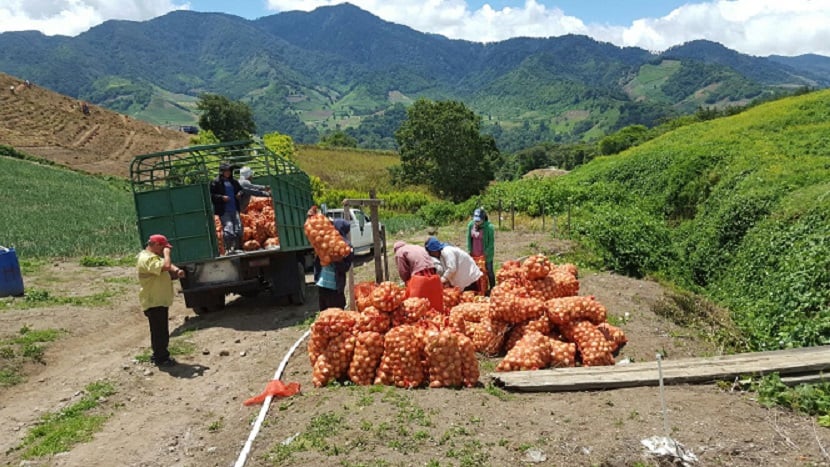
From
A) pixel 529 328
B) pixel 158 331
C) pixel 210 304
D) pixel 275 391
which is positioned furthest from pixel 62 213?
pixel 529 328

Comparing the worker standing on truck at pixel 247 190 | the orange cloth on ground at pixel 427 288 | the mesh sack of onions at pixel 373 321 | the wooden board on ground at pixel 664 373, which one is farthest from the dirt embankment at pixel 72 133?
the wooden board on ground at pixel 664 373

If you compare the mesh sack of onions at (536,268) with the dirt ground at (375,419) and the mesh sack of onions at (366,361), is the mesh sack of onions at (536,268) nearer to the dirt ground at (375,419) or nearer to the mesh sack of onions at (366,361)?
the dirt ground at (375,419)

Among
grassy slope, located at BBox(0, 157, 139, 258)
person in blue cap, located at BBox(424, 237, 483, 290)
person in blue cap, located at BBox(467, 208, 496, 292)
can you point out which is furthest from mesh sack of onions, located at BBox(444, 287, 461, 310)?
grassy slope, located at BBox(0, 157, 139, 258)

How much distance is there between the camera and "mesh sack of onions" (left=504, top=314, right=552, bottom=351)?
702 centimetres

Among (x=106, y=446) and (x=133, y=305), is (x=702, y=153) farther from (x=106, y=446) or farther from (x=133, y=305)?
(x=106, y=446)

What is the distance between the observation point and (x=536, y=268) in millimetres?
7594

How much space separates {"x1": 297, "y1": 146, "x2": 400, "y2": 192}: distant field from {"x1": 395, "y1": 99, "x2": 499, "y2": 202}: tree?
3780mm

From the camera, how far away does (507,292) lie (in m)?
7.53

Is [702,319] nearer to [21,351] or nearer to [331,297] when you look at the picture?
[331,297]

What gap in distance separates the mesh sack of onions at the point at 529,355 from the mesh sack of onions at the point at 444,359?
766 mm

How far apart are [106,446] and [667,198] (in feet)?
75.6

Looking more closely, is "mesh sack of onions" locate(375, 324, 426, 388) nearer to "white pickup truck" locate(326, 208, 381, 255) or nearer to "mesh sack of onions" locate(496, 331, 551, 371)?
"mesh sack of onions" locate(496, 331, 551, 371)

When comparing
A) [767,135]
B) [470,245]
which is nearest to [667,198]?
[767,135]

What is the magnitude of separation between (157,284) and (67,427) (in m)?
2.17
